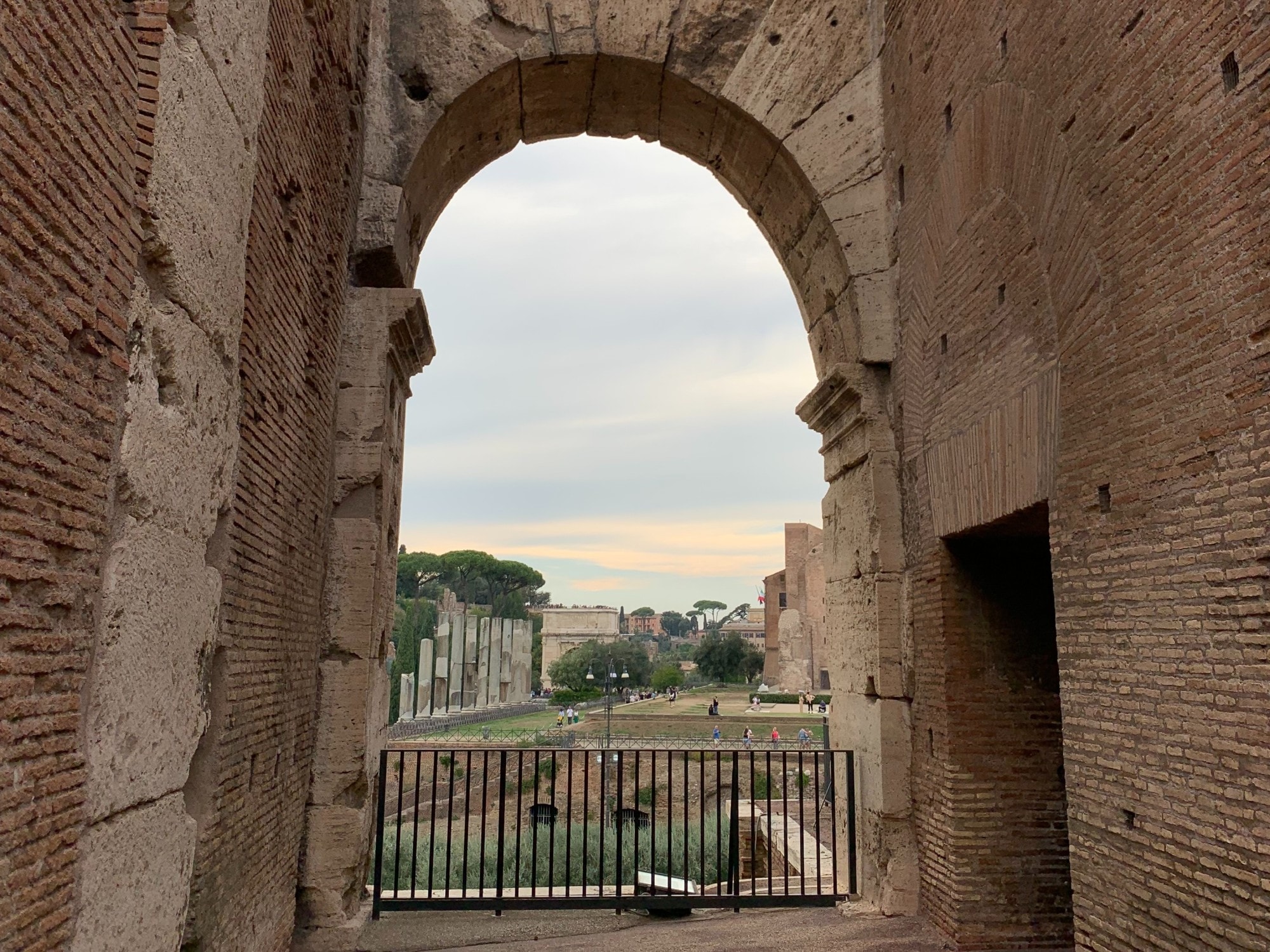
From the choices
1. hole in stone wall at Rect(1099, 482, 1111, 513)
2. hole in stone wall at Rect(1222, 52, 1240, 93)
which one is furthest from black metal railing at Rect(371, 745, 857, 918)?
hole in stone wall at Rect(1222, 52, 1240, 93)

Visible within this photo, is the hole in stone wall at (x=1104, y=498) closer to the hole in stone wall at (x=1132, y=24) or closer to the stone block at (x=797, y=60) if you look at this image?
the hole in stone wall at (x=1132, y=24)

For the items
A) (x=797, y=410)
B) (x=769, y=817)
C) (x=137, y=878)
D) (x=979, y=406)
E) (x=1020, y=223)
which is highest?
(x=1020, y=223)

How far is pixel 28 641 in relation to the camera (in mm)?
2209

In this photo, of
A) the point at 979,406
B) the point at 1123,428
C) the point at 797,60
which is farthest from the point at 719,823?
the point at 797,60

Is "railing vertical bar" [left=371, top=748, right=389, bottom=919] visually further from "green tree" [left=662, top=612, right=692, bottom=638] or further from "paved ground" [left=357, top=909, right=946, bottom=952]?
"green tree" [left=662, top=612, right=692, bottom=638]

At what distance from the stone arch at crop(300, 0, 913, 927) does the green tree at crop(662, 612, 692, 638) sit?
141543 millimetres

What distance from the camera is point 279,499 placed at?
4.43m

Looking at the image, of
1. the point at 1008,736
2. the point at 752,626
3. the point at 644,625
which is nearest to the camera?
the point at 1008,736

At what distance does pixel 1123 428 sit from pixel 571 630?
191 ft

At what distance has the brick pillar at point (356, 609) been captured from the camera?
5.22m

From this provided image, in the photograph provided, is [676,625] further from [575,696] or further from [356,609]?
[356,609]

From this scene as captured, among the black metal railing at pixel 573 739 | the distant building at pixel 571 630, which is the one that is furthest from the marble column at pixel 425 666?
the distant building at pixel 571 630

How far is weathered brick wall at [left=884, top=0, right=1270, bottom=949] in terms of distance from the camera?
9.76ft

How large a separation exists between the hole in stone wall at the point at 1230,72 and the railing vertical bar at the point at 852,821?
14.3ft
